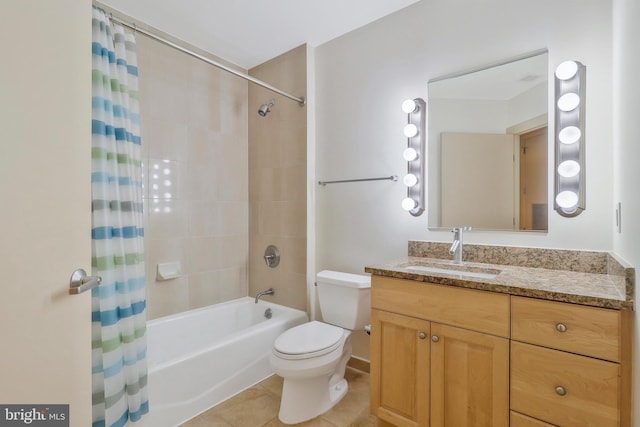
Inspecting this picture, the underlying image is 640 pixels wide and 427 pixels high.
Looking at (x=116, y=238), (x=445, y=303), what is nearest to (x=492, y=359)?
(x=445, y=303)

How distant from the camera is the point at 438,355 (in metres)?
1.35

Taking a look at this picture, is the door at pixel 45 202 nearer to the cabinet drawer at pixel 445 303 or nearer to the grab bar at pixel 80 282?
the grab bar at pixel 80 282

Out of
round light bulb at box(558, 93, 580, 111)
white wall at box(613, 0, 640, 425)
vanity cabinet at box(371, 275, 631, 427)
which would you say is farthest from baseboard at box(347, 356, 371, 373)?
round light bulb at box(558, 93, 580, 111)

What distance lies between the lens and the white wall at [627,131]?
0.96 meters

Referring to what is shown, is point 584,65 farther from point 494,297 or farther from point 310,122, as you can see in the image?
point 310,122

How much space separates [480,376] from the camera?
4.10 feet

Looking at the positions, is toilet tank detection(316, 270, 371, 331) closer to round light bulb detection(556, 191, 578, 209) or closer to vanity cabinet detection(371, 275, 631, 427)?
vanity cabinet detection(371, 275, 631, 427)

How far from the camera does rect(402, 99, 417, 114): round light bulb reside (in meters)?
1.92

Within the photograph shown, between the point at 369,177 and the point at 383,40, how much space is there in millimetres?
957

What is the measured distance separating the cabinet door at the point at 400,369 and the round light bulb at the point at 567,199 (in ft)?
2.89

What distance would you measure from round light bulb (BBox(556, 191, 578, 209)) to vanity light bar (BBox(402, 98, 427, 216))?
0.69 meters

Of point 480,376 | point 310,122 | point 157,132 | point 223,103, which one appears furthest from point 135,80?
point 480,376

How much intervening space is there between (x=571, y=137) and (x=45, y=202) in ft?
6.70

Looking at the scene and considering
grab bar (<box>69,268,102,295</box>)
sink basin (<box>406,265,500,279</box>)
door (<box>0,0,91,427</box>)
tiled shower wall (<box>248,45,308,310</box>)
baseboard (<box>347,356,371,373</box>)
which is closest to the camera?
door (<box>0,0,91,427</box>)
